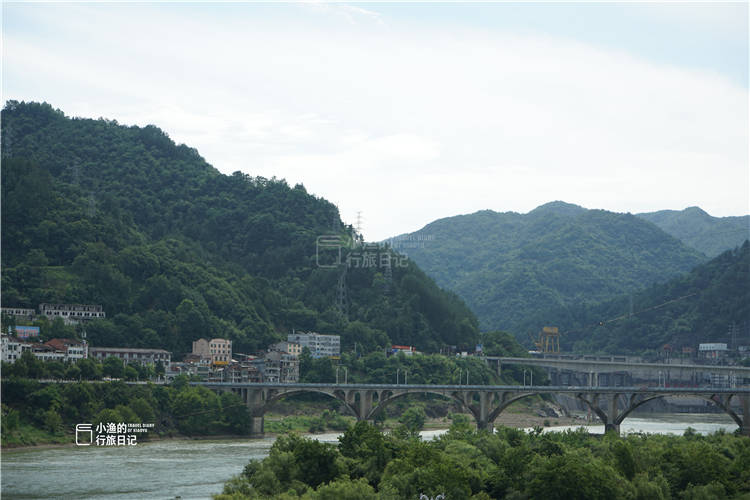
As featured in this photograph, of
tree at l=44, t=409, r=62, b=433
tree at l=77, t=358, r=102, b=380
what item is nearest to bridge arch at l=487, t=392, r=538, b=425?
tree at l=77, t=358, r=102, b=380

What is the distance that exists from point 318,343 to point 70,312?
1503 inches

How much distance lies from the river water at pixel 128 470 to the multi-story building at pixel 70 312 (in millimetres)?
33897

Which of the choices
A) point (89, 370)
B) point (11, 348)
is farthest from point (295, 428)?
point (11, 348)

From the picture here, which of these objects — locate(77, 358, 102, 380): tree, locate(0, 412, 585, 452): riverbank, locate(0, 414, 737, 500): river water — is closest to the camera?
locate(0, 414, 737, 500): river water

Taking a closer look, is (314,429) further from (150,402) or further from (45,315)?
(45,315)

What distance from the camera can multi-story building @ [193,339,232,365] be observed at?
13338 cm

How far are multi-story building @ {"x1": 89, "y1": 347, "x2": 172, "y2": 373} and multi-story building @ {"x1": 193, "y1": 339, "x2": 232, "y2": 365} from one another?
389 inches

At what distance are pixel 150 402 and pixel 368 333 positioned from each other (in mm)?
62252

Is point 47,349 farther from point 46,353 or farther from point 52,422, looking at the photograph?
point 52,422

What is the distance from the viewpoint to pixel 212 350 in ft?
440

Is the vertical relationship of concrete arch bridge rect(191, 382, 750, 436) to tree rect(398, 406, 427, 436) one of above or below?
above

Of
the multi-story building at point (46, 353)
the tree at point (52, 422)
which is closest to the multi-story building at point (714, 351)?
the multi-story building at point (46, 353)

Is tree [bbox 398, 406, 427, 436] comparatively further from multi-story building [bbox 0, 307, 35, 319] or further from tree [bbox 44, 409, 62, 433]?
multi-story building [bbox 0, 307, 35, 319]

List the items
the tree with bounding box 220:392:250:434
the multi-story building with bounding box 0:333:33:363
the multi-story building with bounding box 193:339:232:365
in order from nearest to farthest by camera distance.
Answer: the multi-story building with bounding box 0:333:33:363
the tree with bounding box 220:392:250:434
the multi-story building with bounding box 193:339:232:365
